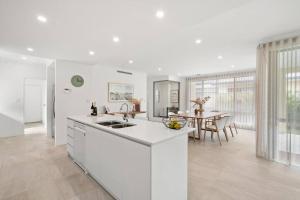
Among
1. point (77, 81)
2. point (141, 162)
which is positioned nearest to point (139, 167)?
point (141, 162)

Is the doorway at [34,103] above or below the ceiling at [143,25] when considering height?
below

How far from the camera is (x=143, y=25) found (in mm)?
2307

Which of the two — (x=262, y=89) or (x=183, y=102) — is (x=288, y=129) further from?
(x=183, y=102)

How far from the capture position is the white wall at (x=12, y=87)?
16.4 ft

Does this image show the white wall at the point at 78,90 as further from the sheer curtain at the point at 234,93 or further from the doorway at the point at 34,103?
the sheer curtain at the point at 234,93

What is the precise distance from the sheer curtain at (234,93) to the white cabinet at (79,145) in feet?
17.1

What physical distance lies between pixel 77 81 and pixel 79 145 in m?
2.58

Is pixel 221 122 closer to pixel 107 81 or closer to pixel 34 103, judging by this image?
pixel 107 81

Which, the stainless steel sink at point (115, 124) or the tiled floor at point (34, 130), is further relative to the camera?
the tiled floor at point (34, 130)

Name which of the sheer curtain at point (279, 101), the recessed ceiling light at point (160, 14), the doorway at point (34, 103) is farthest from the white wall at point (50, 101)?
the sheer curtain at point (279, 101)

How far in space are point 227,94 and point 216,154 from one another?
13.4 ft

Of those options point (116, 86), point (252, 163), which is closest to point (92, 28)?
point (116, 86)

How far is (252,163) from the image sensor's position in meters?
2.92

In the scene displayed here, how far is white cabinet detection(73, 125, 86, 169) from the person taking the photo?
254cm
